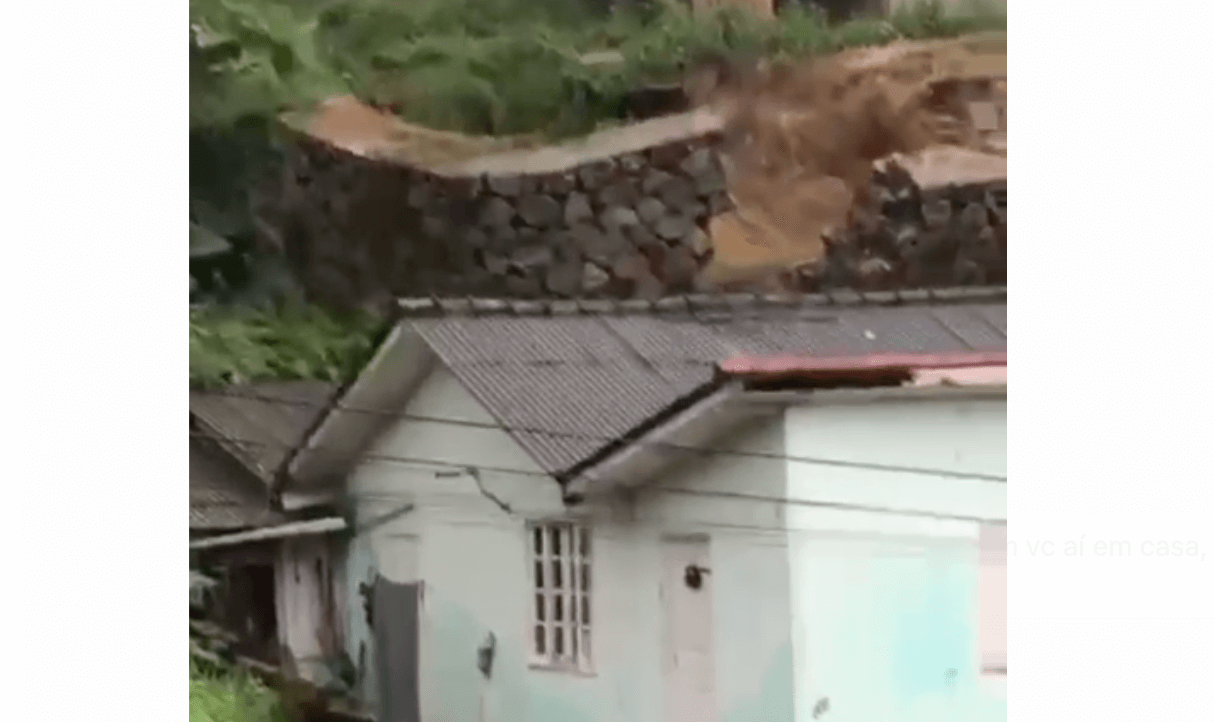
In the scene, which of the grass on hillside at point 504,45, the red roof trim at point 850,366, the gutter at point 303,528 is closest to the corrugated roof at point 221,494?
the gutter at point 303,528

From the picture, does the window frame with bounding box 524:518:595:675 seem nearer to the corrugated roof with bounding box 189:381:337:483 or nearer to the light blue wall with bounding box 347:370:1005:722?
the light blue wall with bounding box 347:370:1005:722

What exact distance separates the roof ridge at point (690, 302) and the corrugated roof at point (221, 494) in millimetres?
255

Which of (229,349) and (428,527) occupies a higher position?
(229,349)

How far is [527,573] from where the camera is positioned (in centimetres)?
116

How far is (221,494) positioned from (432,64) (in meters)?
0.53

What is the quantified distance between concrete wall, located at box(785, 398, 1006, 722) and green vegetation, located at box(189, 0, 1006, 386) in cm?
42

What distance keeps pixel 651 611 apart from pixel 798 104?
0.58 meters

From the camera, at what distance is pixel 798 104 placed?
3.96 feet

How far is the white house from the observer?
1.13 m

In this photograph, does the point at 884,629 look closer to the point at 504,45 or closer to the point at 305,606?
the point at 305,606
